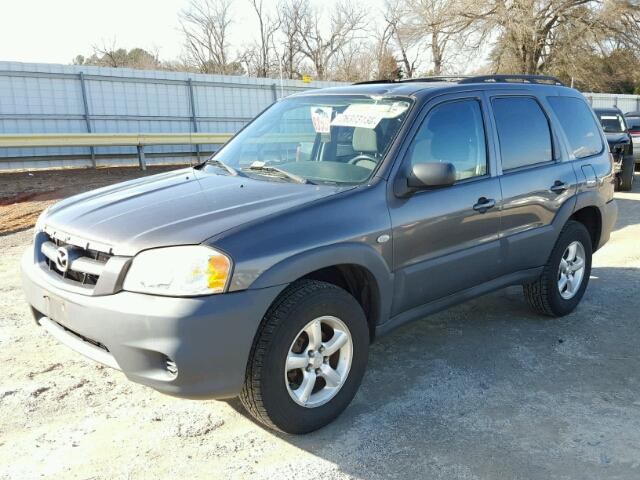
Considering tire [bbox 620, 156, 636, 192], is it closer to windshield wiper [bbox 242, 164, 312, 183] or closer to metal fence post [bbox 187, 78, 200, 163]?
windshield wiper [bbox 242, 164, 312, 183]

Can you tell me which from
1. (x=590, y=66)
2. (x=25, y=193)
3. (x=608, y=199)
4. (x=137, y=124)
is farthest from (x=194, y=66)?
(x=608, y=199)

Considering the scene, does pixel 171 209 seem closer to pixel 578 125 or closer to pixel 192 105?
pixel 578 125

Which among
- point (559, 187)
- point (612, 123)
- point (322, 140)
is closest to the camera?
point (322, 140)

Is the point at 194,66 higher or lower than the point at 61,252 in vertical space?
higher

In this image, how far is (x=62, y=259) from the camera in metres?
2.99

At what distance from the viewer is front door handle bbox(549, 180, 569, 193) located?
444 centimetres

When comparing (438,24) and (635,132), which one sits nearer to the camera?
(635,132)

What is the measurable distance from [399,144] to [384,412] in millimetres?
1552

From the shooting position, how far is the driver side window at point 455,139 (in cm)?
361

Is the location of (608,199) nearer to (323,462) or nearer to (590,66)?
(323,462)

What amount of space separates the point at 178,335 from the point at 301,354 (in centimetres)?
72

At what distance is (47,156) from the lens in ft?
45.0

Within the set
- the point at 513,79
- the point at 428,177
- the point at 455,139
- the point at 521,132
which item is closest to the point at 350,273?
the point at 428,177

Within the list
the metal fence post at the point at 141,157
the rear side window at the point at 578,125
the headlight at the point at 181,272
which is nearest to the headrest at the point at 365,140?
the headlight at the point at 181,272
